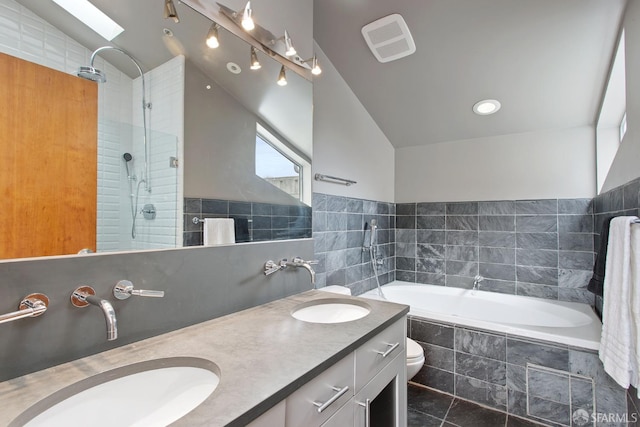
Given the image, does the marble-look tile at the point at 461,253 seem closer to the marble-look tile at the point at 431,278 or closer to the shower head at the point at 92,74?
the marble-look tile at the point at 431,278

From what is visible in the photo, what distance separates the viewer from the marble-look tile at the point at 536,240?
9.37 ft

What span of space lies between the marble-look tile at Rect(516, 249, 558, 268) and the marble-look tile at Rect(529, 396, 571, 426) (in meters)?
1.29

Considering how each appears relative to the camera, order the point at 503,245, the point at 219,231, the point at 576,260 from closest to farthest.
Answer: the point at 219,231, the point at 576,260, the point at 503,245

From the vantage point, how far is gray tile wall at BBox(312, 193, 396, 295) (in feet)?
A: 8.13

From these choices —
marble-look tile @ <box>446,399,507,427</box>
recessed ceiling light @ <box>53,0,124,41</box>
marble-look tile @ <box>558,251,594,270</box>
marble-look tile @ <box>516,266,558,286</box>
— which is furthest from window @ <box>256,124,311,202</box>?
marble-look tile @ <box>558,251,594,270</box>

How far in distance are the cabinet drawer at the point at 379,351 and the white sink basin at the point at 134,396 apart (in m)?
0.50

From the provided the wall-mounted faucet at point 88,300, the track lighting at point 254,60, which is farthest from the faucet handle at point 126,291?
the track lighting at point 254,60

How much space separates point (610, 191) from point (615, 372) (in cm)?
128

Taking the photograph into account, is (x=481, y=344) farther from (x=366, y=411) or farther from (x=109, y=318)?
(x=109, y=318)

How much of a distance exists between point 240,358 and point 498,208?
3045mm

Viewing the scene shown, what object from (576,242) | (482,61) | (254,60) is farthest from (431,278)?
(254,60)

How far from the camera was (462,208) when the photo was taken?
3.31 m

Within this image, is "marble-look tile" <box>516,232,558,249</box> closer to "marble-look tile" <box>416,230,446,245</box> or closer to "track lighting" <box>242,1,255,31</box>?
"marble-look tile" <box>416,230,446,245</box>

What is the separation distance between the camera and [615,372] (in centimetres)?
143
